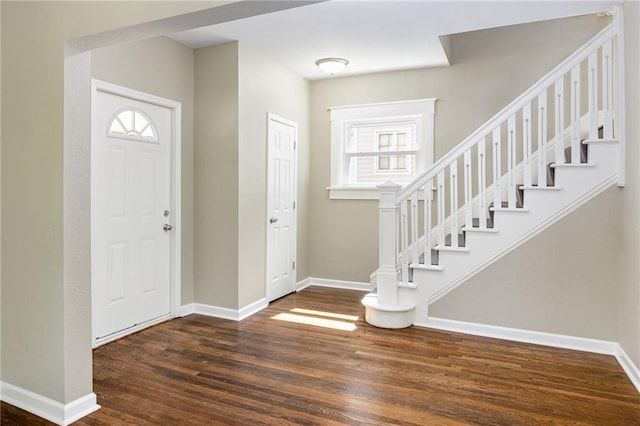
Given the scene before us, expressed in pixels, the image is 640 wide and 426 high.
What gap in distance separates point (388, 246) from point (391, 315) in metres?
0.62

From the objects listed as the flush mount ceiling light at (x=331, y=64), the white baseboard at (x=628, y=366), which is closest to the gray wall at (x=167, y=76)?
the flush mount ceiling light at (x=331, y=64)

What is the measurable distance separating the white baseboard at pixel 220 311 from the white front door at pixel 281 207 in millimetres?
347

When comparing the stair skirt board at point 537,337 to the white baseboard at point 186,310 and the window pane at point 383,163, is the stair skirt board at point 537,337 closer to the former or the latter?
the window pane at point 383,163

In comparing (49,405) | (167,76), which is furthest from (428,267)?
(167,76)

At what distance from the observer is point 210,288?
3.88m

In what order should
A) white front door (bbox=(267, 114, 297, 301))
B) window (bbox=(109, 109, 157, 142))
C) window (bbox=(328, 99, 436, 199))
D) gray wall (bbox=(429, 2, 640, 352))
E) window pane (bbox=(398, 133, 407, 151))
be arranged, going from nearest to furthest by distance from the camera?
1. gray wall (bbox=(429, 2, 640, 352))
2. window (bbox=(109, 109, 157, 142))
3. white front door (bbox=(267, 114, 297, 301))
4. window (bbox=(328, 99, 436, 199))
5. window pane (bbox=(398, 133, 407, 151))

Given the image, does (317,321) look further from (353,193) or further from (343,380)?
(353,193)

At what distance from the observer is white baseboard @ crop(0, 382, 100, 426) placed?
2.05 m

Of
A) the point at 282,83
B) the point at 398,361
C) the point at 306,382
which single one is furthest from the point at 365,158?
the point at 306,382

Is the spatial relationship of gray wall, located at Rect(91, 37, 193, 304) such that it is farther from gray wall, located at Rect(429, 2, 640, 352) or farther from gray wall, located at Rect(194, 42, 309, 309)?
gray wall, located at Rect(429, 2, 640, 352)

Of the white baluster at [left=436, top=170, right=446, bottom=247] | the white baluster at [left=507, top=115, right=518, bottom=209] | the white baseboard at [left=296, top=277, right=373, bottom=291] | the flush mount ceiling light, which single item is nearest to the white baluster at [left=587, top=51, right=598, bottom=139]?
the white baluster at [left=507, top=115, right=518, bottom=209]

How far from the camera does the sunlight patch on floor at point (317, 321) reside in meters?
3.53

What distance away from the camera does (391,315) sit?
3465mm

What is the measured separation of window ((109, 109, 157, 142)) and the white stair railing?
2187 millimetres
